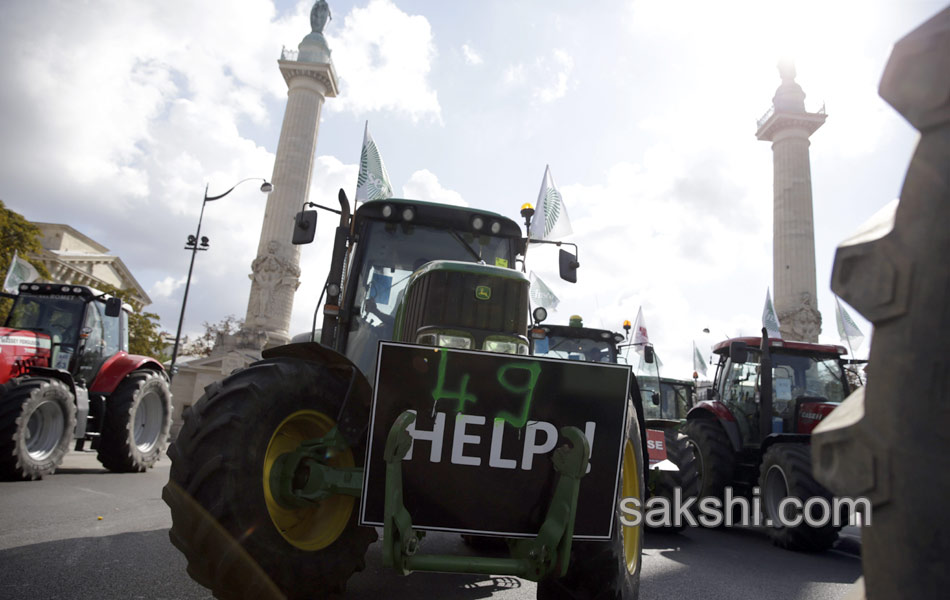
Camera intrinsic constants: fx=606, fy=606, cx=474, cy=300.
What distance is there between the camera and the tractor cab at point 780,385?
28.1 ft

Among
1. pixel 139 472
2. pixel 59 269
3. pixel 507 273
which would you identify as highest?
pixel 59 269

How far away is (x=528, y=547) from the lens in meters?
2.60

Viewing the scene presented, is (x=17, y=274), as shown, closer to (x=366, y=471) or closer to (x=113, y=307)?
(x=113, y=307)

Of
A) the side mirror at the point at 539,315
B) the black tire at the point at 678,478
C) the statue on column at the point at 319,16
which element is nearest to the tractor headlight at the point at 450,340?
the side mirror at the point at 539,315

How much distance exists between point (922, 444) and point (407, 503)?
6.85ft

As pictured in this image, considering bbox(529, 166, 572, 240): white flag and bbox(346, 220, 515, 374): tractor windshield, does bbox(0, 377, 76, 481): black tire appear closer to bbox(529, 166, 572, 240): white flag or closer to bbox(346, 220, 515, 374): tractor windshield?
bbox(346, 220, 515, 374): tractor windshield

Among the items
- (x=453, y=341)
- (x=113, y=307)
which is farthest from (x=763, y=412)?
(x=113, y=307)

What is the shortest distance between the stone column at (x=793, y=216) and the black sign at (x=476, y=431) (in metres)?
33.3

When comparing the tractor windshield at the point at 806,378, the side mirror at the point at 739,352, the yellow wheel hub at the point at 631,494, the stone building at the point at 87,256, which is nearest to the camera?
the yellow wheel hub at the point at 631,494

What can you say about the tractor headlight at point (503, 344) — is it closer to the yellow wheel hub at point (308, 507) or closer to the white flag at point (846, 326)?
the yellow wheel hub at point (308, 507)

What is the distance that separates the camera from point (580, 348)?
10.0m

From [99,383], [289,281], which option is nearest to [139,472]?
[99,383]

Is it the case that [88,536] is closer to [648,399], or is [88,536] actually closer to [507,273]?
[507,273]

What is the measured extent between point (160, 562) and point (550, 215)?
39.2ft
